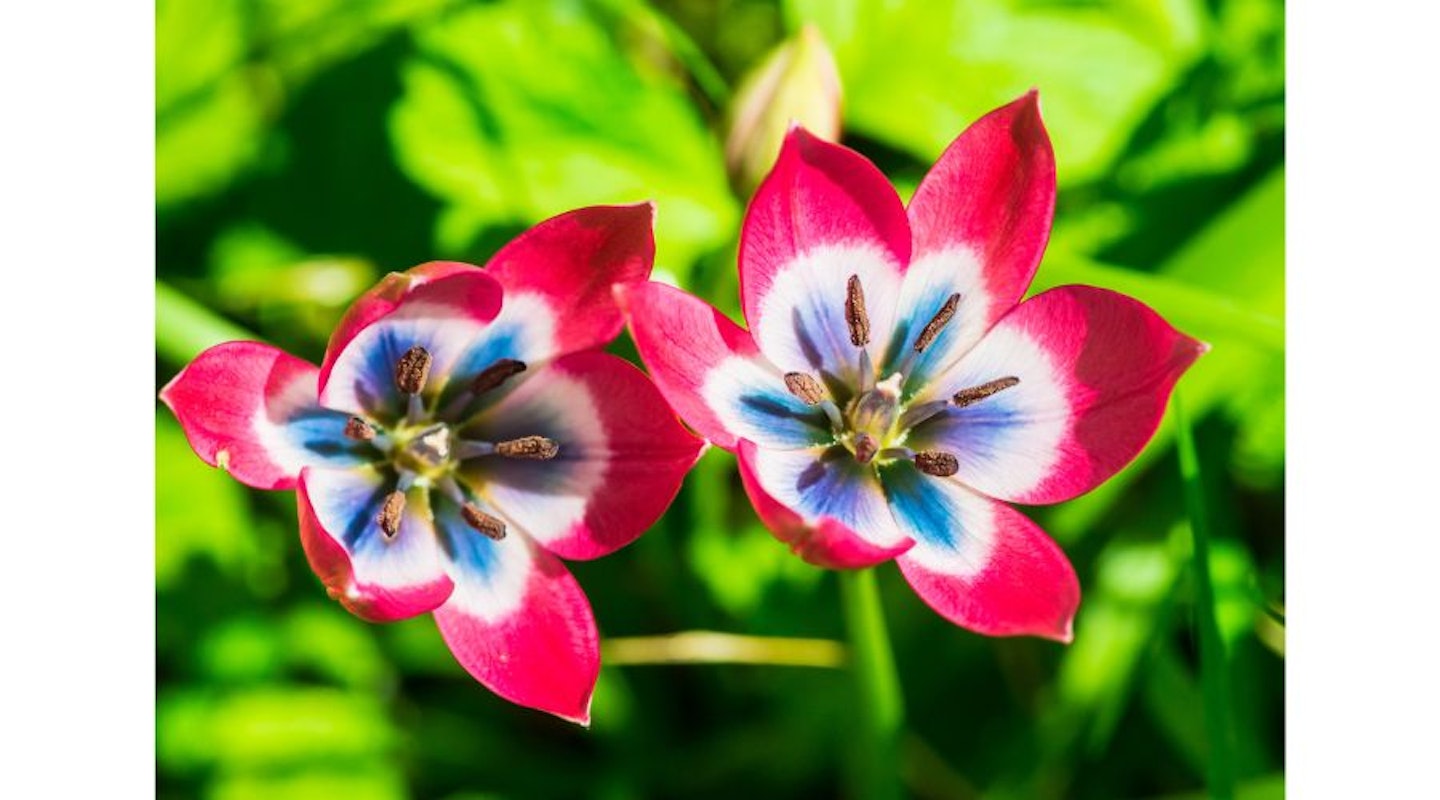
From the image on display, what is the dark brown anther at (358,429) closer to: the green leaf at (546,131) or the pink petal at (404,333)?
the pink petal at (404,333)

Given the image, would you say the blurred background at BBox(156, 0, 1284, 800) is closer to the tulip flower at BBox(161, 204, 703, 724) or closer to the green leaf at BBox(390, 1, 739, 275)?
the green leaf at BBox(390, 1, 739, 275)

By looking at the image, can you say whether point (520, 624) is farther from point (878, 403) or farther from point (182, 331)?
point (182, 331)

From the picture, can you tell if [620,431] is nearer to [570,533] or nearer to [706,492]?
[570,533]

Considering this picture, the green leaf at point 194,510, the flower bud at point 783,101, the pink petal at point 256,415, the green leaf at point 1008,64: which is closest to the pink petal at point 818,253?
the flower bud at point 783,101

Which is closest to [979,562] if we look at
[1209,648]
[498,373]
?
[1209,648]
